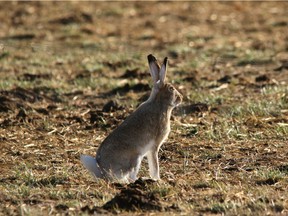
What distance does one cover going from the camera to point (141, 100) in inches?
497

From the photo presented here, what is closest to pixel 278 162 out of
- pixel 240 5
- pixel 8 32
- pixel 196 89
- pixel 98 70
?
pixel 196 89

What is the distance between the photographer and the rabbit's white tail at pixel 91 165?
785 cm

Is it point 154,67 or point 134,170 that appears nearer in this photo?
point 134,170

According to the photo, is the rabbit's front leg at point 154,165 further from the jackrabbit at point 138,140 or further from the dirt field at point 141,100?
the dirt field at point 141,100

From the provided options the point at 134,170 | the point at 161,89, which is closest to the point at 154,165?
the point at 134,170

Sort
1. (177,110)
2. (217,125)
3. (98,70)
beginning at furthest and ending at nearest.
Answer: (98,70), (177,110), (217,125)

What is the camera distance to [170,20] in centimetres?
2267

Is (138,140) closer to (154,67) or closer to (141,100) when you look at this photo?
(154,67)

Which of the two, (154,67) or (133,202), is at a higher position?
(154,67)

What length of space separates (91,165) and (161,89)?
4.12 feet

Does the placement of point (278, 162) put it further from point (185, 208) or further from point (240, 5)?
Answer: point (240, 5)

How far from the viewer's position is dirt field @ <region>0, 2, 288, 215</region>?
7531 mm

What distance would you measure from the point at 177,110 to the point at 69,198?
4537 mm

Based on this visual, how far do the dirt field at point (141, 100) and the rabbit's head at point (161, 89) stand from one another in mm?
755
